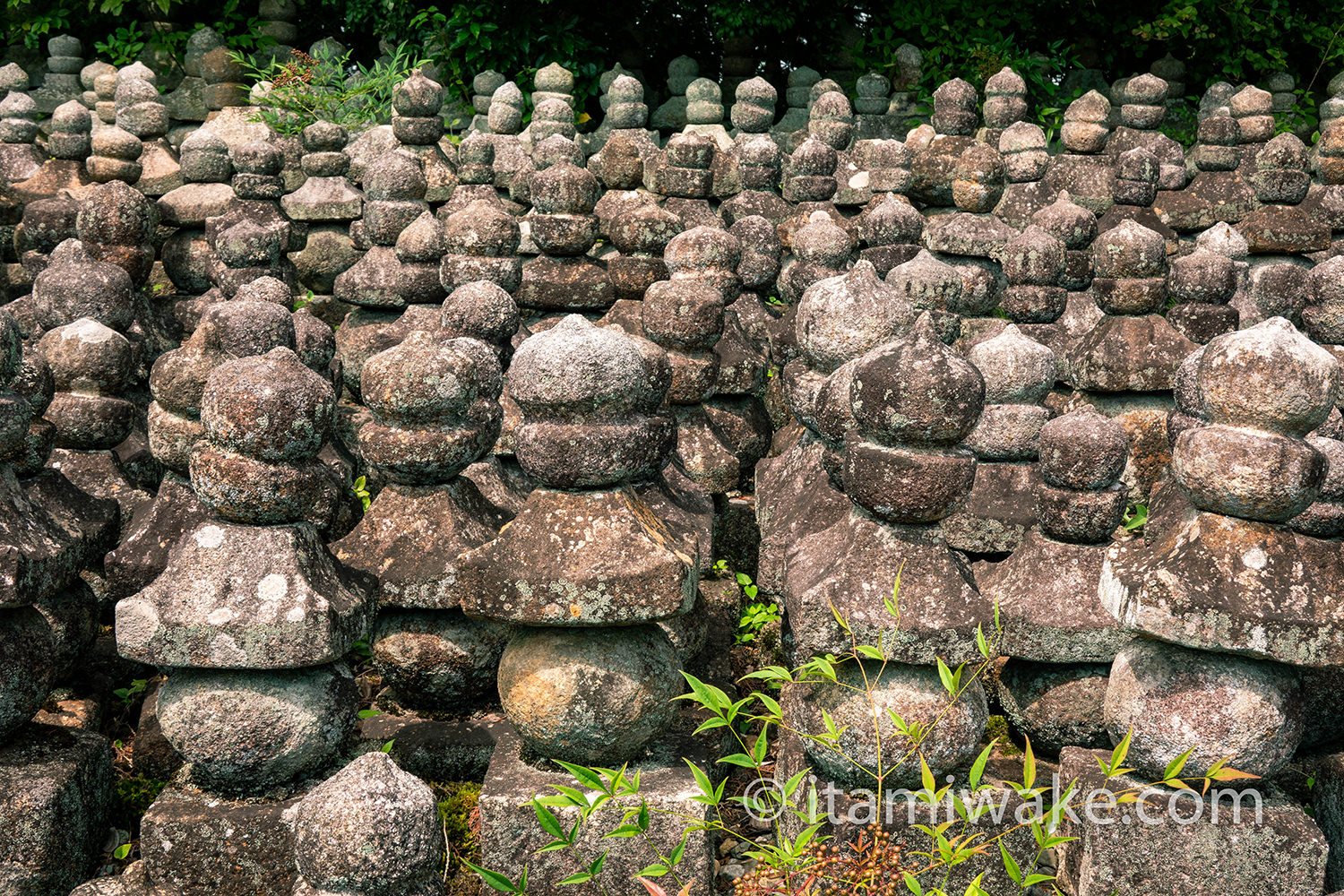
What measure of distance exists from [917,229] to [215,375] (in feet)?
14.6

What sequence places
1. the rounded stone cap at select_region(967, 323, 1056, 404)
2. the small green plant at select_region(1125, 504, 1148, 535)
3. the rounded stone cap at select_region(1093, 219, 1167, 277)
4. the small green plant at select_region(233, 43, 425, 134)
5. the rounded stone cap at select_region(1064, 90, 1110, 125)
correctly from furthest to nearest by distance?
1. the small green plant at select_region(233, 43, 425, 134)
2. the rounded stone cap at select_region(1064, 90, 1110, 125)
3. the rounded stone cap at select_region(1093, 219, 1167, 277)
4. the small green plant at select_region(1125, 504, 1148, 535)
5. the rounded stone cap at select_region(967, 323, 1056, 404)

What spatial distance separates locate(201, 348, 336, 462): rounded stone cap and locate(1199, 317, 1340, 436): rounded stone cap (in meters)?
2.41

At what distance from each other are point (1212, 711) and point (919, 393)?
1.08 metres

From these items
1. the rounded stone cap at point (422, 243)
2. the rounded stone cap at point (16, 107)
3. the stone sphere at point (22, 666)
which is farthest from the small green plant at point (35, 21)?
the stone sphere at point (22, 666)

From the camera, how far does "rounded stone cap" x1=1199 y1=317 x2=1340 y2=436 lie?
300 cm

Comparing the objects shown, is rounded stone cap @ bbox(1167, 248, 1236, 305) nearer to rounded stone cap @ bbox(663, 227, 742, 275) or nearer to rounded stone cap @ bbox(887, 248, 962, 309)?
rounded stone cap @ bbox(887, 248, 962, 309)

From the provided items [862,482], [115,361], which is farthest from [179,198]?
[862,482]

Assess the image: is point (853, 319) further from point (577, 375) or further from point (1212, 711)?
point (1212, 711)

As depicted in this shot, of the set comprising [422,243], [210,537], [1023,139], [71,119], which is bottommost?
[210,537]

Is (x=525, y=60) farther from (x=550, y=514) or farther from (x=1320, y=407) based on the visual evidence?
(x=1320, y=407)

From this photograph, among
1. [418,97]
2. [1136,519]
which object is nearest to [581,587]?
[1136,519]

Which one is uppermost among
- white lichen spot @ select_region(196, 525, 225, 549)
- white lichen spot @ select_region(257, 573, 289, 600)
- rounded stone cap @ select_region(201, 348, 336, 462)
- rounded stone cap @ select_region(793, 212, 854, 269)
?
rounded stone cap @ select_region(793, 212, 854, 269)

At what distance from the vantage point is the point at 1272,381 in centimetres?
301

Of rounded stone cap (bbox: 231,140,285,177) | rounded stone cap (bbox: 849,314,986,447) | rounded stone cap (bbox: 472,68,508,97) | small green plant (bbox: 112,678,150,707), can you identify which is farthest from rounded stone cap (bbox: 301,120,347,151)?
rounded stone cap (bbox: 849,314,986,447)
